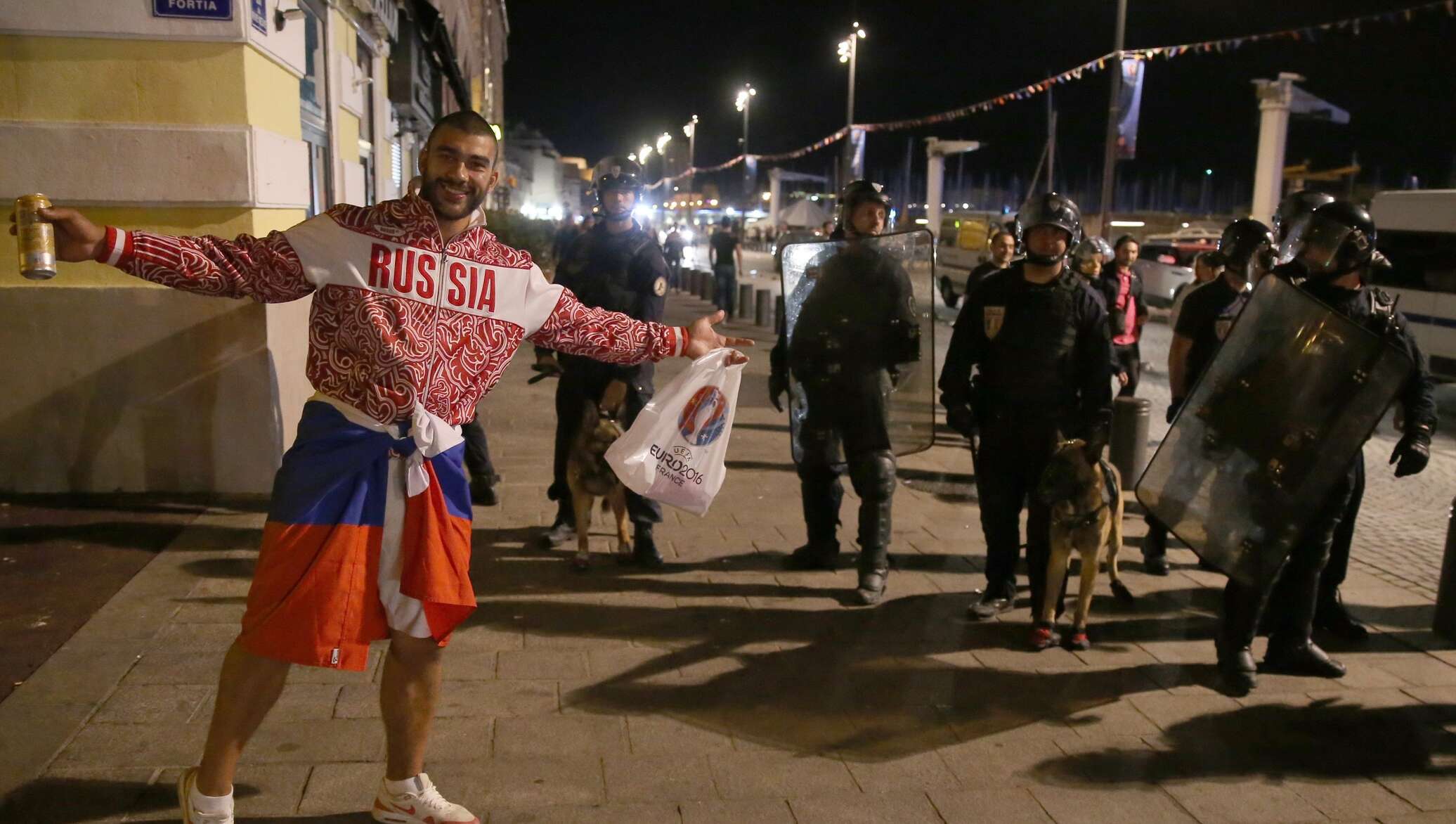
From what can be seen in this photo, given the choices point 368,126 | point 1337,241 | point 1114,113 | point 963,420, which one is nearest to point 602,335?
point 963,420

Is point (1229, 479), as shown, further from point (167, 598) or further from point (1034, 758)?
point (167, 598)

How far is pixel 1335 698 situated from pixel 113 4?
6.98 m

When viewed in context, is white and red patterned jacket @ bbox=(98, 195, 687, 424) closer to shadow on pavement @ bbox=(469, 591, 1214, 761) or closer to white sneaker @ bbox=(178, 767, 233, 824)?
white sneaker @ bbox=(178, 767, 233, 824)

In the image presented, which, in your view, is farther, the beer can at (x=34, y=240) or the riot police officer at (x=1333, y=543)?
the riot police officer at (x=1333, y=543)

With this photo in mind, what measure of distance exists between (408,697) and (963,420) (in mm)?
2948

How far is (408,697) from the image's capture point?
3.12 metres

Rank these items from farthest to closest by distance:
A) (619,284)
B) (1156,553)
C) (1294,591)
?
(1156,553)
(619,284)
(1294,591)

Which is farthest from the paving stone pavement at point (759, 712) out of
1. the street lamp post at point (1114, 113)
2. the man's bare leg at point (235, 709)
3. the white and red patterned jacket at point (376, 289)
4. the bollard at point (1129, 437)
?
the street lamp post at point (1114, 113)

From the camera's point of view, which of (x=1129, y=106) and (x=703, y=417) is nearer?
(x=703, y=417)

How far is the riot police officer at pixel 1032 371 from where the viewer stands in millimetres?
5031

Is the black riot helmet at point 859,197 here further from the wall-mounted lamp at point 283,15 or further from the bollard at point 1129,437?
the wall-mounted lamp at point 283,15

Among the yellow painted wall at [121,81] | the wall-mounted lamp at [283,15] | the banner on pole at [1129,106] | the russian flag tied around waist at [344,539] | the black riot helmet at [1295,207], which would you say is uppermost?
the banner on pole at [1129,106]

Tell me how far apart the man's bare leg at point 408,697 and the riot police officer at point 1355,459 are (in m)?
3.18

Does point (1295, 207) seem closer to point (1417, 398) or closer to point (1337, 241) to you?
point (1337, 241)
